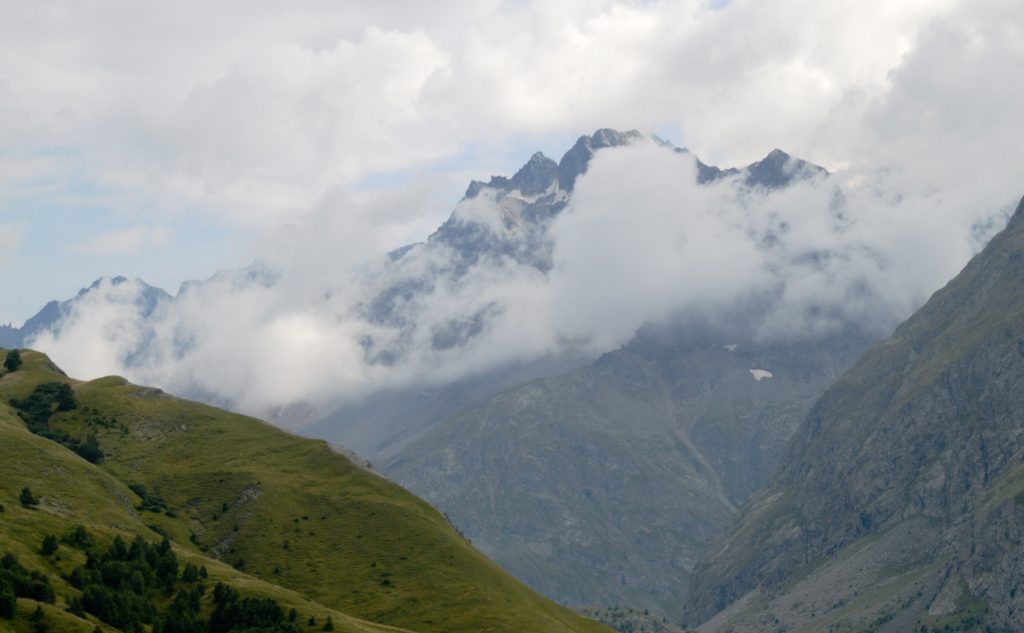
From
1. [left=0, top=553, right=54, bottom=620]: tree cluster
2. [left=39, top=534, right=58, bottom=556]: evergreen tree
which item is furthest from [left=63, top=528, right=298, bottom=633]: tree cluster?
[left=39, top=534, right=58, bottom=556]: evergreen tree

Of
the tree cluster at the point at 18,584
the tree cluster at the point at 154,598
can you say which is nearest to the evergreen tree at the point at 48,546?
the tree cluster at the point at 154,598

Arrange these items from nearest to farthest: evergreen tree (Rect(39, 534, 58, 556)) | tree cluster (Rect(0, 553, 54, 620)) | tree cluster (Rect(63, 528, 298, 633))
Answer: tree cluster (Rect(0, 553, 54, 620)), tree cluster (Rect(63, 528, 298, 633)), evergreen tree (Rect(39, 534, 58, 556))

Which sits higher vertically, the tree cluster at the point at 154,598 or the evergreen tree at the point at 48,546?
the evergreen tree at the point at 48,546

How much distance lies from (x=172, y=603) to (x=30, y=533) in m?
28.1

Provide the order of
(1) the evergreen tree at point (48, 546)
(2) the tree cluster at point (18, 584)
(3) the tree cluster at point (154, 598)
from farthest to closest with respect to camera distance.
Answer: (1) the evergreen tree at point (48, 546)
(3) the tree cluster at point (154, 598)
(2) the tree cluster at point (18, 584)

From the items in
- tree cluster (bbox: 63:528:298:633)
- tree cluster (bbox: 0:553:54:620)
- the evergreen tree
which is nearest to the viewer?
tree cluster (bbox: 0:553:54:620)

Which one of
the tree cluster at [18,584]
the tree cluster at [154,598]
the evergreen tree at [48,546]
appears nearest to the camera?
the tree cluster at [18,584]

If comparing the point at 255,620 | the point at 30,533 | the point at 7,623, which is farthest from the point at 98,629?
the point at 30,533

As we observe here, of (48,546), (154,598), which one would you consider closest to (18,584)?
(48,546)

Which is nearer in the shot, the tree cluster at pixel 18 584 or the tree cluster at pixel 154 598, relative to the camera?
the tree cluster at pixel 18 584

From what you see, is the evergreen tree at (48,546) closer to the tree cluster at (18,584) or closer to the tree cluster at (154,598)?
the tree cluster at (154,598)

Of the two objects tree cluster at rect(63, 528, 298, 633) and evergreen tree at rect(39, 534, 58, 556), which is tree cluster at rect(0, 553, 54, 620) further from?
evergreen tree at rect(39, 534, 58, 556)

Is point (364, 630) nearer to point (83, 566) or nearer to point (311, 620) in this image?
point (311, 620)

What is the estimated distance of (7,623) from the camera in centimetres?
14488
